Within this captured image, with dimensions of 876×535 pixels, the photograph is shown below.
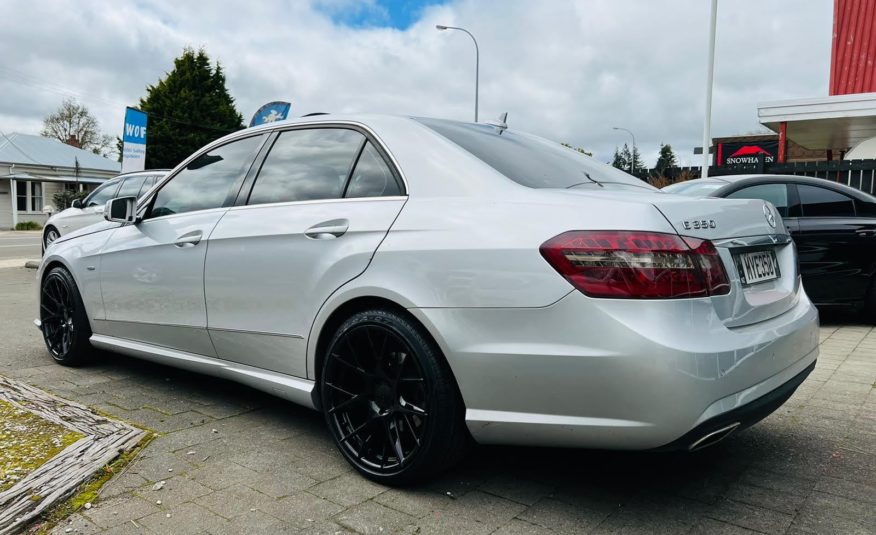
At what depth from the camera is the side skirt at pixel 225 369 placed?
314 cm

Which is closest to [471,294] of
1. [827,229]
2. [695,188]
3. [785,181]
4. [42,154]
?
[695,188]

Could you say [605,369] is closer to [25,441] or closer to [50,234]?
[25,441]

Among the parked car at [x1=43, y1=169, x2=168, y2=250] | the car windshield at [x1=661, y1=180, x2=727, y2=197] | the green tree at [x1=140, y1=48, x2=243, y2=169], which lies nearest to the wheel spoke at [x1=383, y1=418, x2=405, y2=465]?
the car windshield at [x1=661, y1=180, x2=727, y2=197]

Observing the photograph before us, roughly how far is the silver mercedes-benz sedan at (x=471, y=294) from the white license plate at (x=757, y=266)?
0.04 ft

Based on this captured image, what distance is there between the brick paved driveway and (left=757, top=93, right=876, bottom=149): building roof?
10742mm


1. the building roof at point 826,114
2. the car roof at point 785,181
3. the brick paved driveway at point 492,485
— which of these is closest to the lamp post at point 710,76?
the building roof at point 826,114

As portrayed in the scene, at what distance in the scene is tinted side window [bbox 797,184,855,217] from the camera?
6.80m

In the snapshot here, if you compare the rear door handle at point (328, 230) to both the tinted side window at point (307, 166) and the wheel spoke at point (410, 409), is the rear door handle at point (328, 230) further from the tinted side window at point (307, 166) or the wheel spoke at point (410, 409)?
the wheel spoke at point (410, 409)

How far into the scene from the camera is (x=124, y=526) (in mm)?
2434

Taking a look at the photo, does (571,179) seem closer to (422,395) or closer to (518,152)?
(518,152)

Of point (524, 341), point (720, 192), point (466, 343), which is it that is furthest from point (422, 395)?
point (720, 192)

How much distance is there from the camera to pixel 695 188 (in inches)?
268

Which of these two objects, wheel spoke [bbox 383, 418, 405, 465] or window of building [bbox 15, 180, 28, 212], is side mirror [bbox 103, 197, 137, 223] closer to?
wheel spoke [bbox 383, 418, 405, 465]

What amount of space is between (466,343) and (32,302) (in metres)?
7.56
